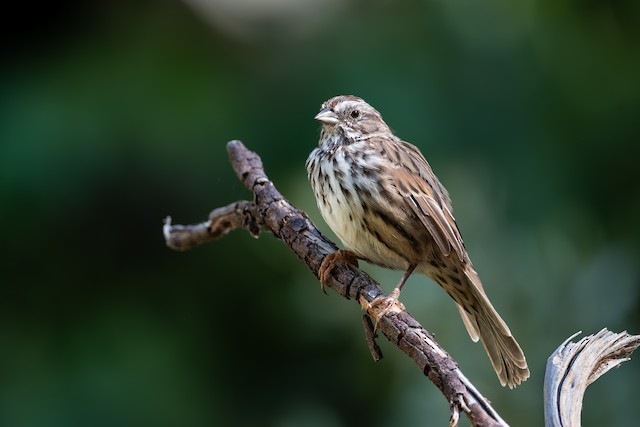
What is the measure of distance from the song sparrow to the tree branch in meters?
0.11

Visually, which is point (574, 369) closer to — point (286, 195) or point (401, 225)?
point (401, 225)

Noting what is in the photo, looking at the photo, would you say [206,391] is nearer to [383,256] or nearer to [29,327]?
[29,327]

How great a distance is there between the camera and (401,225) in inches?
155

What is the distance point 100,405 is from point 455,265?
2209 mm

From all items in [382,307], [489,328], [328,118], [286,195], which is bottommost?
[489,328]

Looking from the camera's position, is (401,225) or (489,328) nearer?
(401,225)

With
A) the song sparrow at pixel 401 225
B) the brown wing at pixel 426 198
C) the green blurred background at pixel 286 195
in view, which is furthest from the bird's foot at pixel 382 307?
the green blurred background at pixel 286 195

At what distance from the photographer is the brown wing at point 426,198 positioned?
392cm

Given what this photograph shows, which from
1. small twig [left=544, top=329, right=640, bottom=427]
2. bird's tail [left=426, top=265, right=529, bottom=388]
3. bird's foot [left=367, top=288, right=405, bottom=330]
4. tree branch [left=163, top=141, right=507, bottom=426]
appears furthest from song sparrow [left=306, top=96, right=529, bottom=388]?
small twig [left=544, top=329, right=640, bottom=427]

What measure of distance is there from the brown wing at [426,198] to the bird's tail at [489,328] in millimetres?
113

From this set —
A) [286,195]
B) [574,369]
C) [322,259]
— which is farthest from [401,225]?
[286,195]

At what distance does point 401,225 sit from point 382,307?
0.62m

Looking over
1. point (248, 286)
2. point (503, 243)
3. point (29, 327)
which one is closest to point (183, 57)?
point (248, 286)

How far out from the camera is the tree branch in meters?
2.82
